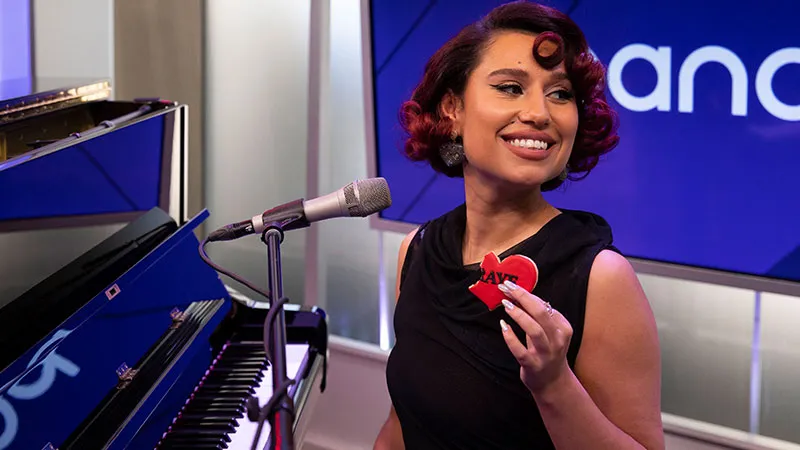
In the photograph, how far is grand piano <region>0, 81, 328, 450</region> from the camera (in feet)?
6.10

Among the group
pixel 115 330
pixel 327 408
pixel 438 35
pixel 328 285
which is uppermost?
pixel 438 35

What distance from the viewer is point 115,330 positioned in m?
2.08

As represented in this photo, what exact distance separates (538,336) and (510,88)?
52 centimetres

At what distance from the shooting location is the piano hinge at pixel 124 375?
2.04m

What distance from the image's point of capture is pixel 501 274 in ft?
5.19

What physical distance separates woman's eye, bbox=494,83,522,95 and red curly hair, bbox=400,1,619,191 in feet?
0.19

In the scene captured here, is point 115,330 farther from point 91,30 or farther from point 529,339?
point 91,30

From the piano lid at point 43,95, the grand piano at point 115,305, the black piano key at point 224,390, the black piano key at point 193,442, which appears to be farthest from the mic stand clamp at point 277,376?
the piano lid at point 43,95

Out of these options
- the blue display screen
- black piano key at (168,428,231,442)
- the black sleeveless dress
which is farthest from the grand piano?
the blue display screen

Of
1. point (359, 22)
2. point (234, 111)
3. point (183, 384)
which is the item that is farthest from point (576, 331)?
point (234, 111)

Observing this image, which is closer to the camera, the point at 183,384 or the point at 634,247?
the point at 183,384

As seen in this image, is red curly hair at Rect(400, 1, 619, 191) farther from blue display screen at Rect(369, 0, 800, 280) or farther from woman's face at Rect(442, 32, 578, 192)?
blue display screen at Rect(369, 0, 800, 280)

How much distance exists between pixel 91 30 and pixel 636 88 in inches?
89.4

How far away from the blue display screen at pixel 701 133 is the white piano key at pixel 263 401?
115 cm
